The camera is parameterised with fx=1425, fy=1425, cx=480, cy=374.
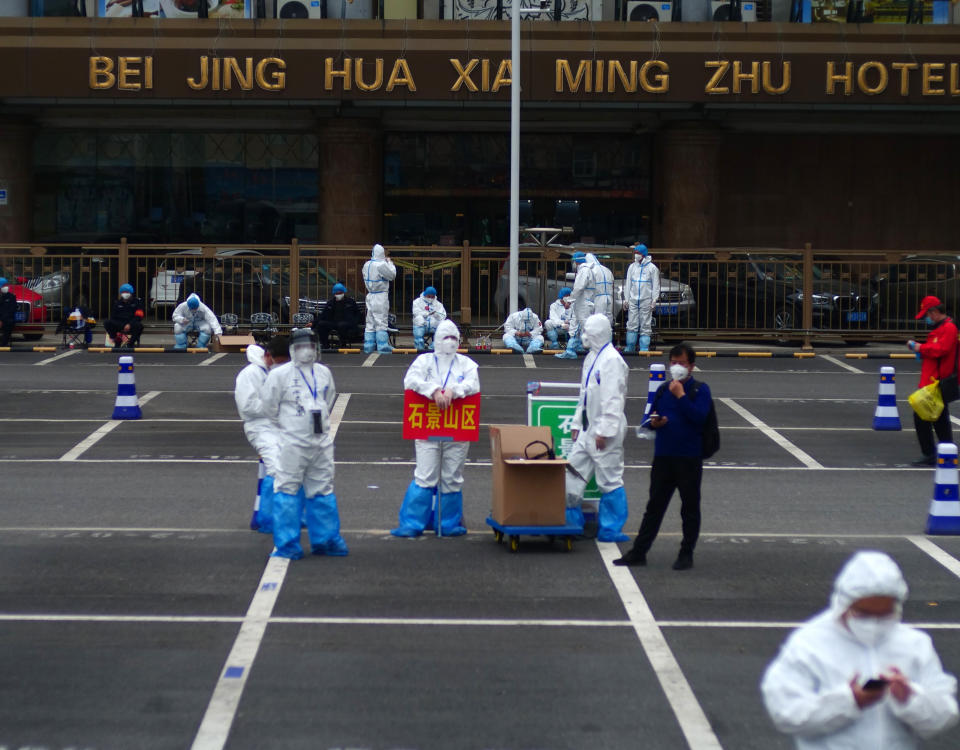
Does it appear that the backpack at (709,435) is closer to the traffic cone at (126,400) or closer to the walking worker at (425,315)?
the traffic cone at (126,400)

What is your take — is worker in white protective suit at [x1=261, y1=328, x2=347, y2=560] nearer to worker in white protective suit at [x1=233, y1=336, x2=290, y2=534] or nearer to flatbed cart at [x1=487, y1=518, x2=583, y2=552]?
worker in white protective suit at [x1=233, y1=336, x2=290, y2=534]

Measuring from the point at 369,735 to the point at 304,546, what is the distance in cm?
458

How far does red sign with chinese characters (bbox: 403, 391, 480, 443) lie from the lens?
11.6m

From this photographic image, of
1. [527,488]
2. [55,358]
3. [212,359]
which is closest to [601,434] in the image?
[527,488]

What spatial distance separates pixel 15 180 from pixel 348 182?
8185 millimetres

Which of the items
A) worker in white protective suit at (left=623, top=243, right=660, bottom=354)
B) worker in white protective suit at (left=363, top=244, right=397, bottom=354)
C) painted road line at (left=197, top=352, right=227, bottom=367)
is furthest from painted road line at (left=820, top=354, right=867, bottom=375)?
painted road line at (left=197, top=352, right=227, bottom=367)

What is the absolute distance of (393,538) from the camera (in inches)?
467

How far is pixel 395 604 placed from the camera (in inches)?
382

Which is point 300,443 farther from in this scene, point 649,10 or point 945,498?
point 649,10

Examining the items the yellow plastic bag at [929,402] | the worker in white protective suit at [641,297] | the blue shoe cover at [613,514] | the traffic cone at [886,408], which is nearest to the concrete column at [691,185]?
the worker in white protective suit at [641,297]

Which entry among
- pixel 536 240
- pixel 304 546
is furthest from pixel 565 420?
pixel 536 240

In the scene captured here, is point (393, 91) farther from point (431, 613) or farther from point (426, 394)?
point (431, 613)

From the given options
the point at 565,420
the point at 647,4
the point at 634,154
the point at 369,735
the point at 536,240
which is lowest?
the point at 369,735

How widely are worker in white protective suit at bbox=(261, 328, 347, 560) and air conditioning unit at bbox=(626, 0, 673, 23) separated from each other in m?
27.1
